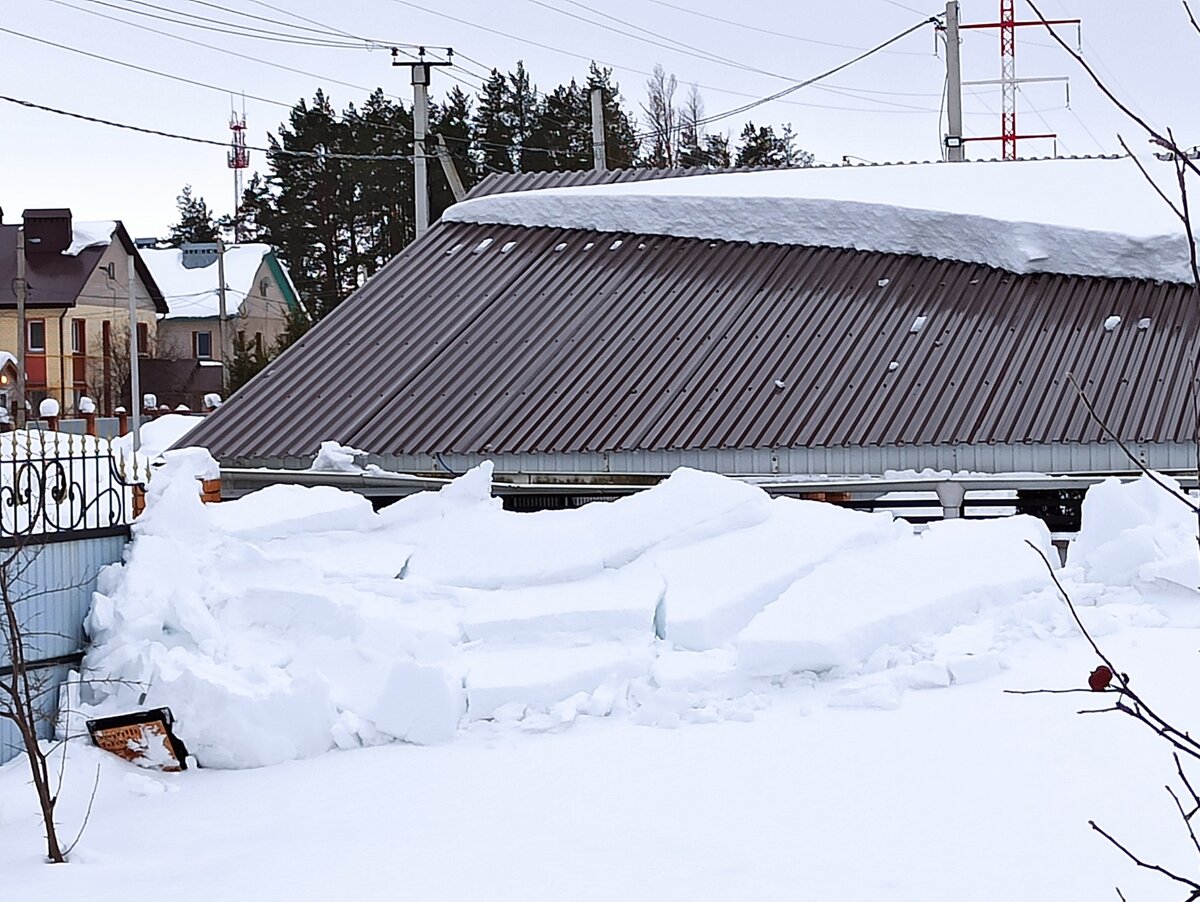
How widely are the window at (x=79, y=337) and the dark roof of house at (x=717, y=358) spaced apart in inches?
1117

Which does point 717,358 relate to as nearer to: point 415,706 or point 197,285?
point 415,706

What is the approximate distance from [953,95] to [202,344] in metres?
34.8

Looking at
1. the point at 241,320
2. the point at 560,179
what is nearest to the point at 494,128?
the point at 241,320

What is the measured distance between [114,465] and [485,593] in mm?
2530

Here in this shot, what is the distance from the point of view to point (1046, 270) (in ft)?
52.7

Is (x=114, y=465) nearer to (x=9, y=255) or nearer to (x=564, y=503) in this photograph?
(x=564, y=503)

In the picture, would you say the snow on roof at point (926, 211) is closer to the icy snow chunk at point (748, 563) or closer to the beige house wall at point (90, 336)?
the icy snow chunk at point (748, 563)

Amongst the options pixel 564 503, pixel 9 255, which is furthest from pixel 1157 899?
pixel 9 255

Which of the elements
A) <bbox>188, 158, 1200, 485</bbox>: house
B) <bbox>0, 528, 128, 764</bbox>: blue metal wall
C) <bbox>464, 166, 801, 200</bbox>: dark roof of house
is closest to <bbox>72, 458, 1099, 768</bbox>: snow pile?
<bbox>0, 528, 128, 764</bbox>: blue metal wall

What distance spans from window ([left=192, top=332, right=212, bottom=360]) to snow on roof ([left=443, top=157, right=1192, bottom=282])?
35.8m

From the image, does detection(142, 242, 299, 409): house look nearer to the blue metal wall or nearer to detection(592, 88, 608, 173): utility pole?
detection(592, 88, 608, 173): utility pole

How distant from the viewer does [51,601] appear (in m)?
8.38

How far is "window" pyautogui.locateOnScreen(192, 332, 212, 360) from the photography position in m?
53.5

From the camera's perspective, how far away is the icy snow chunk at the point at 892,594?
8.96m
